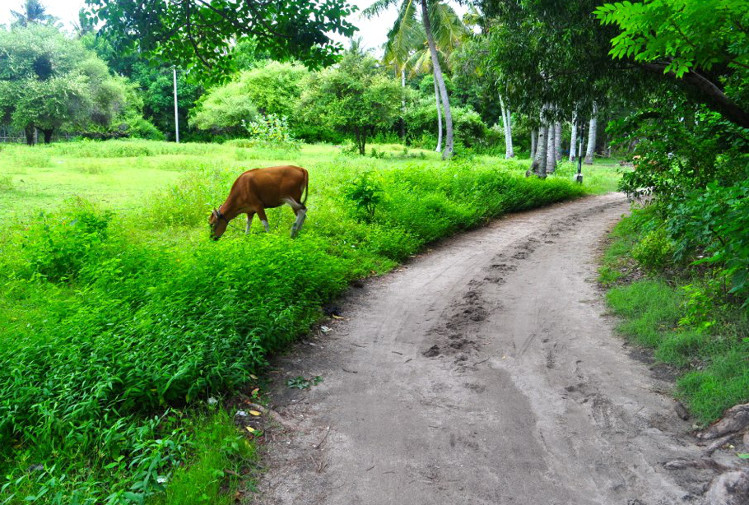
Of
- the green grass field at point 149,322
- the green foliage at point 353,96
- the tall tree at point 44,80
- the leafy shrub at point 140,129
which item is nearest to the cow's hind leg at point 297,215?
the green grass field at point 149,322

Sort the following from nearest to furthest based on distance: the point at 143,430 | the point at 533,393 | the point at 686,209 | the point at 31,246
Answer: the point at 143,430, the point at 533,393, the point at 686,209, the point at 31,246

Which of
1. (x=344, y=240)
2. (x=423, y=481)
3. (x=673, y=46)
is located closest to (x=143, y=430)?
(x=423, y=481)

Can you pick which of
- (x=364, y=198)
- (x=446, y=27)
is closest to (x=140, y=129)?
(x=446, y=27)

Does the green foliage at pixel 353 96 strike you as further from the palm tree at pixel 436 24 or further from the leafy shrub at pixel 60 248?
the leafy shrub at pixel 60 248

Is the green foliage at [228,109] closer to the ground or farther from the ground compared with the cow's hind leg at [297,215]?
farther from the ground

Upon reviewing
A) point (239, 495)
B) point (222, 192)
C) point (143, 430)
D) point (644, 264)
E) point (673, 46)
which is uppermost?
point (673, 46)

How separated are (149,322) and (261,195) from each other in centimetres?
472

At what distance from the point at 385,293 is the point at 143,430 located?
4.83 metres

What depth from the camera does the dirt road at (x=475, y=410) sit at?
143 inches

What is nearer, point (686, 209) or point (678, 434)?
point (678, 434)

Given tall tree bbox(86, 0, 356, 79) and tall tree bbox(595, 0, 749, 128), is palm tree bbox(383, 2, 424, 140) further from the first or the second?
tall tree bbox(595, 0, 749, 128)

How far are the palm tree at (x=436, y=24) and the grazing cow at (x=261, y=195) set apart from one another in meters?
17.7

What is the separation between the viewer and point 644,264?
27.0ft

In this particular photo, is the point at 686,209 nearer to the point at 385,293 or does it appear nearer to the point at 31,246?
the point at 385,293
